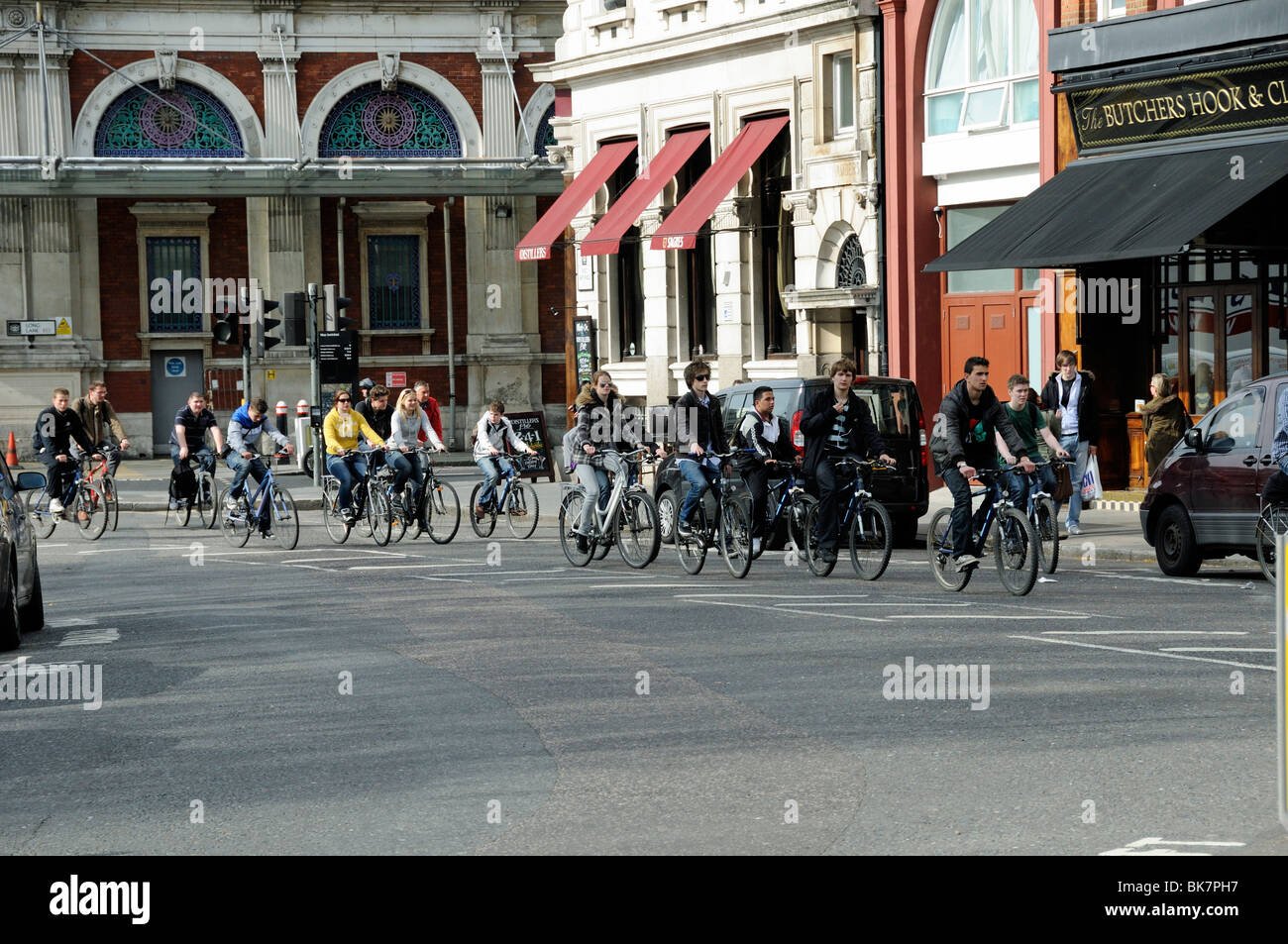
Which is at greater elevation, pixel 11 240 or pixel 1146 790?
pixel 11 240

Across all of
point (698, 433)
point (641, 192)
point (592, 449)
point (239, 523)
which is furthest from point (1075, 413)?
point (641, 192)

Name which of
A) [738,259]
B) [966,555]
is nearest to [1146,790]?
[966,555]

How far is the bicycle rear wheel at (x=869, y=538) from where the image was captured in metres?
15.7

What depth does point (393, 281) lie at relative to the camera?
44156 millimetres

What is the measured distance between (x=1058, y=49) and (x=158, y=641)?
14397mm

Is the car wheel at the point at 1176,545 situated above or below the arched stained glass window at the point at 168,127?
below

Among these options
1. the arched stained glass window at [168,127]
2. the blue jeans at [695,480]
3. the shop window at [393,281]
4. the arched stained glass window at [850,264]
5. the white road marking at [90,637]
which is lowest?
the white road marking at [90,637]

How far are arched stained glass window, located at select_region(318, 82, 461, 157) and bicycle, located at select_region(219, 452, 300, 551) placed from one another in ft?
77.0

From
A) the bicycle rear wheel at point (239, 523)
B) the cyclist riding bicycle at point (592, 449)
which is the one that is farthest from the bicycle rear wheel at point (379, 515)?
the cyclist riding bicycle at point (592, 449)

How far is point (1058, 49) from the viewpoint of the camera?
2305cm

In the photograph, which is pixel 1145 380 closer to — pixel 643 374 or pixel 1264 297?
pixel 1264 297

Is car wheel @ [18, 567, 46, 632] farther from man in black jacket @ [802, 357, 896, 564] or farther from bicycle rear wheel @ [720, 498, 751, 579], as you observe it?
man in black jacket @ [802, 357, 896, 564]

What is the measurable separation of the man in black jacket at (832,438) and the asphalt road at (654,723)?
20.5 inches

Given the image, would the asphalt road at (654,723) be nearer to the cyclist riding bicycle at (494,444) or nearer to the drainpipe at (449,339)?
the cyclist riding bicycle at (494,444)
